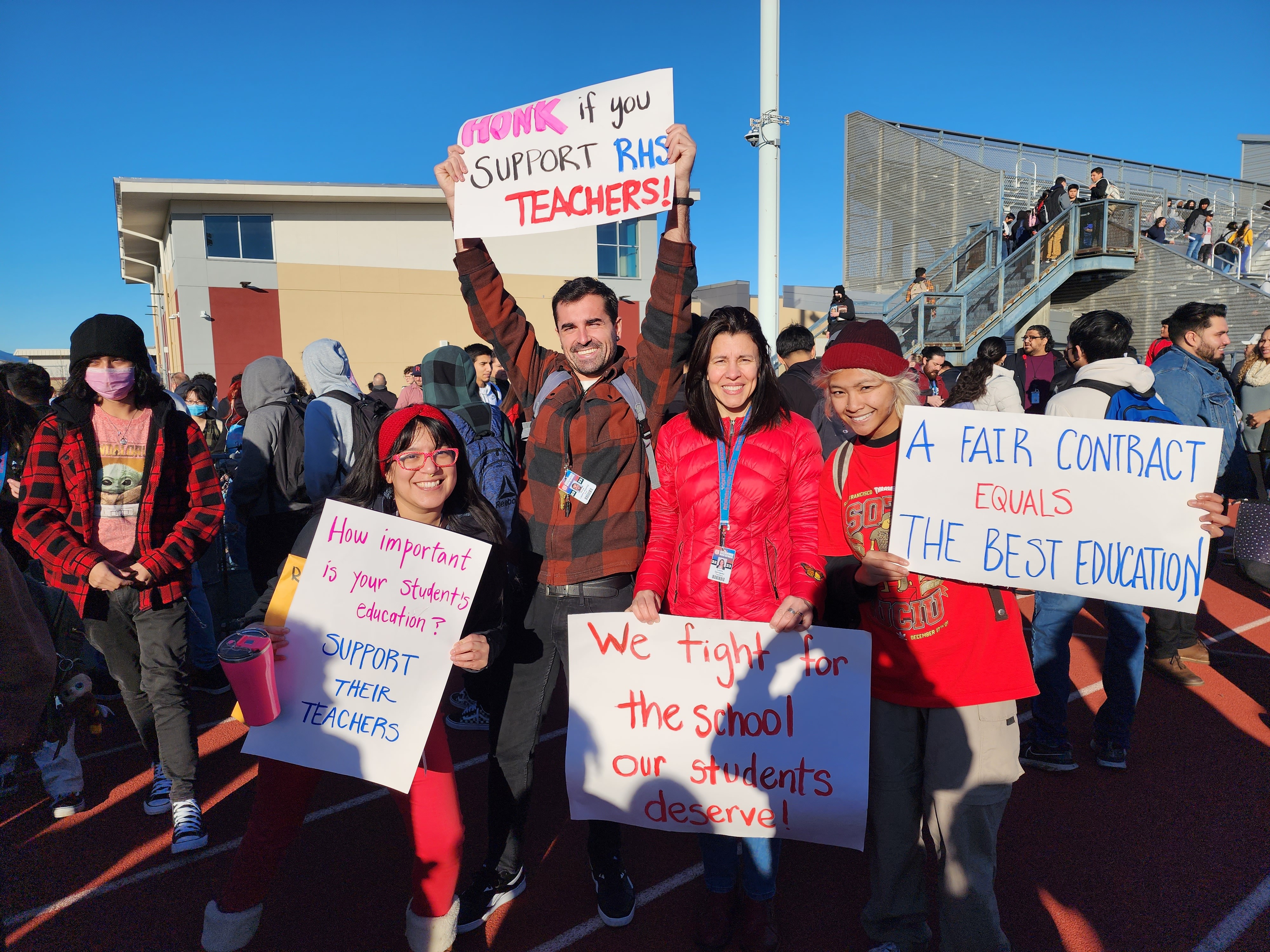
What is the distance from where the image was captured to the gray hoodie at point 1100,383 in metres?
3.41

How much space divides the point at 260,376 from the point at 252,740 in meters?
2.92

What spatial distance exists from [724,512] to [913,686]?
0.79 meters

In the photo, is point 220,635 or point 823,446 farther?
point 220,635

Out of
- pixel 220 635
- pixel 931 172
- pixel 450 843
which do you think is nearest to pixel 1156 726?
pixel 450 843

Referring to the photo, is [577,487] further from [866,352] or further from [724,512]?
[866,352]

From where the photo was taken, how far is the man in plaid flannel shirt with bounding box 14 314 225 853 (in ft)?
10.0

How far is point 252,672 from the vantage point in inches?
83.4

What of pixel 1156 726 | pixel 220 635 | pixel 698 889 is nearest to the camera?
pixel 698 889

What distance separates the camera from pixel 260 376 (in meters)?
4.53

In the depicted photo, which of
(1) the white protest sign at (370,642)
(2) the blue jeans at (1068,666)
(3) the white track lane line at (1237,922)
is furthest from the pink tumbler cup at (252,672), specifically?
(2) the blue jeans at (1068,666)

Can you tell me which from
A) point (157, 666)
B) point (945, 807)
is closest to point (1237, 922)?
point (945, 807)

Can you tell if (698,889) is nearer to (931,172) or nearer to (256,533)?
(256,533)

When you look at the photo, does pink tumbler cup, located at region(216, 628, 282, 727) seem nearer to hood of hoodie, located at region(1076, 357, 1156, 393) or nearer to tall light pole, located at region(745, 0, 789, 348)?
hood of hoodie, located at region(1076, 357, 1156, 393)

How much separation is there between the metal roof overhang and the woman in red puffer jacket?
20214 millimetres
